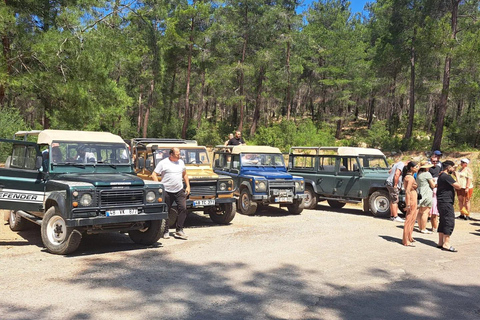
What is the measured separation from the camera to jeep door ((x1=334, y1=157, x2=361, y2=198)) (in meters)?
13.2

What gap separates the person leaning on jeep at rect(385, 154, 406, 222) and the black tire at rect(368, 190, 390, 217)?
566 mm

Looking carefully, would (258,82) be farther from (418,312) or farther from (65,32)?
(418,312)

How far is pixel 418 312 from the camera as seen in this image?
4828 millimetres

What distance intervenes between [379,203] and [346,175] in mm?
1338

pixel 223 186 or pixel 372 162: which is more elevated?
pixel 372 162

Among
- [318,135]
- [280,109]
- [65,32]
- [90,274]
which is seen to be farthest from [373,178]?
[280,109]

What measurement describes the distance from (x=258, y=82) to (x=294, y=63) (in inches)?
148

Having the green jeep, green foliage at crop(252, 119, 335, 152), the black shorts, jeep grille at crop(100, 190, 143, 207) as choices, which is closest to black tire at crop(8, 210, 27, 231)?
the green jeep

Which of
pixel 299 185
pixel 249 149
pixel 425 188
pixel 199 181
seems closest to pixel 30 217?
pixel 199 181

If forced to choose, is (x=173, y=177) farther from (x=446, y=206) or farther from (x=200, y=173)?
(x=446, y=206)

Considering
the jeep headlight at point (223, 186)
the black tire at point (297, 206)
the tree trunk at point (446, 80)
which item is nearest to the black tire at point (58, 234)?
the jeep headlight at point (223, 186)

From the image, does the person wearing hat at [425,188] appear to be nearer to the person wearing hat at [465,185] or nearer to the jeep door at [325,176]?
the person wearing hat at [465,185]

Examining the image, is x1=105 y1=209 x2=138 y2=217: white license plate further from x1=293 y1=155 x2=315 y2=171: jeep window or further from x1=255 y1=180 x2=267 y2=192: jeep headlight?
x1=293 y1=155 x2=315 y2=171: jeep window

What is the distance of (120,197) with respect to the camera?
7.18 meters
